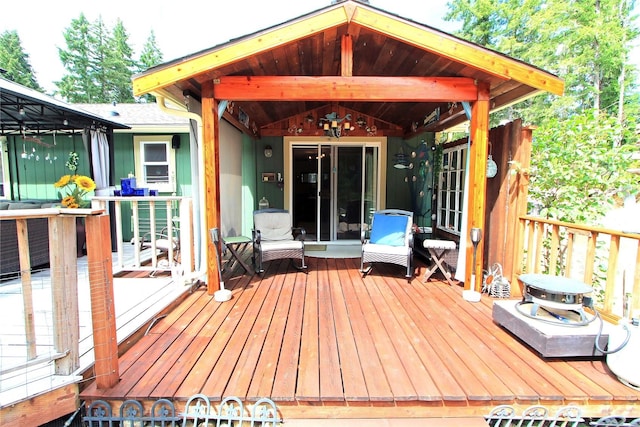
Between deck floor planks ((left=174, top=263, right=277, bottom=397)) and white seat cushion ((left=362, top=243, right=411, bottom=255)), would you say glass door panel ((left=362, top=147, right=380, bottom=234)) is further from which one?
deck floor planks ((left=174, top=263, right=277, bottom=397))

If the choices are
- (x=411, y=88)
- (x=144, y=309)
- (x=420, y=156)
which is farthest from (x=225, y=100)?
(x=420, y=156)

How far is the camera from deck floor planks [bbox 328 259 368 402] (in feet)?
6.25

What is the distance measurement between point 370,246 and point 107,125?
Answer: 16.5ft

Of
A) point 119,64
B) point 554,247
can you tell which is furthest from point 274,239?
point 119,64

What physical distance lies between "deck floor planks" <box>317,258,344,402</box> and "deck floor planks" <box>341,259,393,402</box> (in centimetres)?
18

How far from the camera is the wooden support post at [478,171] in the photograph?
3451 millimetres

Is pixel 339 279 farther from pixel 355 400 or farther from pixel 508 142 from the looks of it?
pixel 508 142

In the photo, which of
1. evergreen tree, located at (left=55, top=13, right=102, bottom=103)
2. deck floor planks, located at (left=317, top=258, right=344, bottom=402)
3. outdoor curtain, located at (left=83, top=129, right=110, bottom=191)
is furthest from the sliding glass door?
evergreen tree, located at (left=55, top=13, right=102, bottom=103)

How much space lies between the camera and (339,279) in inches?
165

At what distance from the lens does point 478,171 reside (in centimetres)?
347

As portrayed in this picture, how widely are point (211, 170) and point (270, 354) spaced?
2.08m

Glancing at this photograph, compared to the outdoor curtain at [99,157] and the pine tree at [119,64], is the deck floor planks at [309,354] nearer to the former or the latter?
the outdoor curtain at [99,157]

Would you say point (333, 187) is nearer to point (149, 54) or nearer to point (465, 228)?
point (465, 228)

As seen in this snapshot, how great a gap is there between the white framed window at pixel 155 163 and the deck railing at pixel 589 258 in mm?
6269
